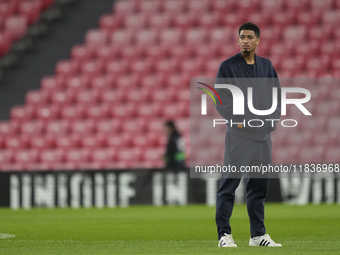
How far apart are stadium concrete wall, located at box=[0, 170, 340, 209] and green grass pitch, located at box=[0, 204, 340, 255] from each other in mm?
315

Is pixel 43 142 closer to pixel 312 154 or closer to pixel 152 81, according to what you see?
pixel 152 81

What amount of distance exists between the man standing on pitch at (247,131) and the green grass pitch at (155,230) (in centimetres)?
24

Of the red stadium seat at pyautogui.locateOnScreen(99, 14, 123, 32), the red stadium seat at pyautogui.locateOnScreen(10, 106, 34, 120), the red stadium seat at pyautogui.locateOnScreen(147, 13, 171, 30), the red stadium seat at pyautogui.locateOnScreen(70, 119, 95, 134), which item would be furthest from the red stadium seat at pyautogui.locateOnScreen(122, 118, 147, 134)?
the red stadium seat at pyautogui.locateOnScreen(99, 14, 123, 32)

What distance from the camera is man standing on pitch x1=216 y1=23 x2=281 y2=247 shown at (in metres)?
4.53

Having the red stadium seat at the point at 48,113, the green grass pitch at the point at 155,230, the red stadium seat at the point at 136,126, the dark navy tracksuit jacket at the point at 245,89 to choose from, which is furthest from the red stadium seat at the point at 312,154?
the dark navy tracksuit jacket at the point at 245,89

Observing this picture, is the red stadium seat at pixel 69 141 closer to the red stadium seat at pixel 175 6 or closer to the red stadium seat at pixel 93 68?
the red stadium seat at pixel 93 68

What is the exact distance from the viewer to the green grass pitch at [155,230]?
14.9 feet

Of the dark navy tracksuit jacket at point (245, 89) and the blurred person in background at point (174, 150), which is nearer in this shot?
the dark navy tracksuit jacket at point (245, 89)

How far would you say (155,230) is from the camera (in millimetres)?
6465

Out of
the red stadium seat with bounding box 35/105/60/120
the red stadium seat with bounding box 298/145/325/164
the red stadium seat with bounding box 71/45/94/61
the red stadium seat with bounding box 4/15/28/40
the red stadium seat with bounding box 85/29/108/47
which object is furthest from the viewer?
the red stadium seat with bounding box 4/15/28/40

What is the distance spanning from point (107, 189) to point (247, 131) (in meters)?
6.03

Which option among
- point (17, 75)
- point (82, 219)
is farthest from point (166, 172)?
point (17, 75)

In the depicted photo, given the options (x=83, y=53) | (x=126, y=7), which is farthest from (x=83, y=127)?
(x=126, y=7)

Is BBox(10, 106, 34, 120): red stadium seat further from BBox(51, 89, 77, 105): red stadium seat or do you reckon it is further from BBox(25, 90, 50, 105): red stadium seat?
BBox(51, 89, 77, 105): red stadium seat
